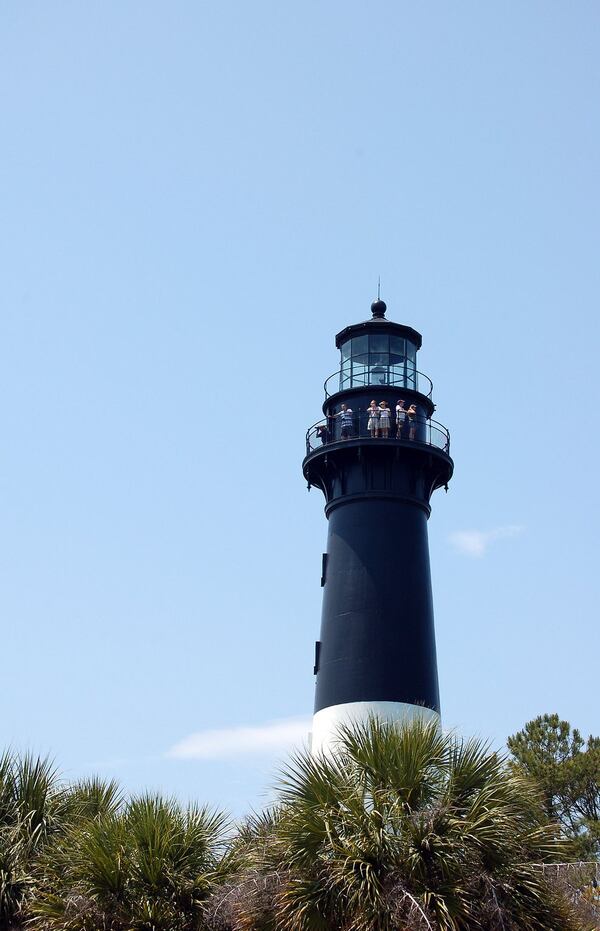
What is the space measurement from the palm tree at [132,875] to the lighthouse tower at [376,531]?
7.66 metres

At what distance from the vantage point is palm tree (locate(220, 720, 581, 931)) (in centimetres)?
1549

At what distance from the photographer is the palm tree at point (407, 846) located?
50.8 feet

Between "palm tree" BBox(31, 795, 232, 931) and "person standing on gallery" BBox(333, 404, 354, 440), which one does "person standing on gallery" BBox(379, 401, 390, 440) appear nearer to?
"person standing on gallery" BBox(333, 404, 354, 440)

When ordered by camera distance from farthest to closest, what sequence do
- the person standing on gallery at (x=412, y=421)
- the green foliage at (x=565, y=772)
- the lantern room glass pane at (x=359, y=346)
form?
the green foliage at (x=565, y=772) → the lantern room glass pane at (x=359, y=346) → the person standing on gallery at (x=412, y=421)

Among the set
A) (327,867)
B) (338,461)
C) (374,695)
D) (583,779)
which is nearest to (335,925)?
(327,867)

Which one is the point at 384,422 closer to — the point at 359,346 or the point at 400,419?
the point at 400,419

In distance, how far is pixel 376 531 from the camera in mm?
27438

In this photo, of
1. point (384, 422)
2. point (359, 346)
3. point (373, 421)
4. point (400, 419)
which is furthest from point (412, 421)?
point (359, 346)

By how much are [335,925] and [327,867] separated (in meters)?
0.77

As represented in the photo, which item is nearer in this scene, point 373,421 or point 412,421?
point 373,421

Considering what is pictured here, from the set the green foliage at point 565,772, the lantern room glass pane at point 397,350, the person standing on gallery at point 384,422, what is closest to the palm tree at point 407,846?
the person standing on gallery at point 384,422

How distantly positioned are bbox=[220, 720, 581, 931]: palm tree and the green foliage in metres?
20.4

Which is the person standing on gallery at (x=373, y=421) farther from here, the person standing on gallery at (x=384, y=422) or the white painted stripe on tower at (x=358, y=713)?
the white painted stripe on tower at (x=358, y=713)

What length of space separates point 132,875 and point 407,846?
4.48m
